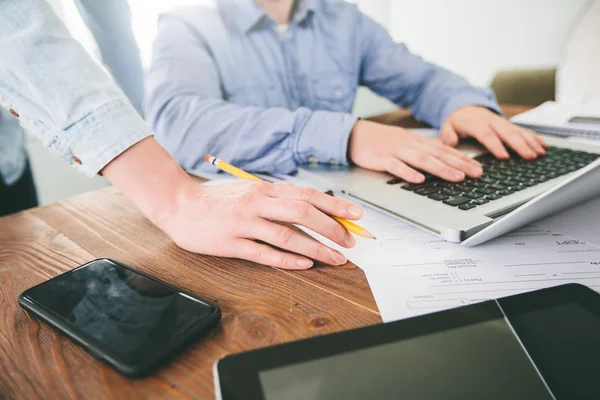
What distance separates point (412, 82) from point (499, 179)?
0.49m

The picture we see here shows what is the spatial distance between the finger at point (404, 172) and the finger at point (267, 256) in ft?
0.62

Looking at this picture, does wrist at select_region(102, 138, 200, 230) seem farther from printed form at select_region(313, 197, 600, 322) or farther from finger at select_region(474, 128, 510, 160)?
finger at select_region(474, 128, 510, 160)

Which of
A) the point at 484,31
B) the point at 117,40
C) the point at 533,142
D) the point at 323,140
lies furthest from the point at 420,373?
the point at 484,31

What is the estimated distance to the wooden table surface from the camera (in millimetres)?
211

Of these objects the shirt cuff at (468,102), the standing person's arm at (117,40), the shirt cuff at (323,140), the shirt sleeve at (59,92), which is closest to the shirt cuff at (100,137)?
the shirt sleeve at (59,92)

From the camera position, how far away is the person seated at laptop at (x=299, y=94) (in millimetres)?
516

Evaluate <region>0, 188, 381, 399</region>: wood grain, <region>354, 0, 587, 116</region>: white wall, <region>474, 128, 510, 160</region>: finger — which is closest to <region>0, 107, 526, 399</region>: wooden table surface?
<region>0, 188, 381, 399</region>: wood grain

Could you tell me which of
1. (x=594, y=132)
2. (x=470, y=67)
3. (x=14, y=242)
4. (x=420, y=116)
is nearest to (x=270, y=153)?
(x=14, y=242)

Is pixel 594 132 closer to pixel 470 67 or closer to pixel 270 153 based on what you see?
pixel 270 153

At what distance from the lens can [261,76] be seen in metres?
0.79

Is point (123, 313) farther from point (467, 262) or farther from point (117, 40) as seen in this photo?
point (117, 40)

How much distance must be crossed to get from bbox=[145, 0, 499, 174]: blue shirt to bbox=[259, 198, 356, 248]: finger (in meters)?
0.20

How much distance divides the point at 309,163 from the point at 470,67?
1555mm

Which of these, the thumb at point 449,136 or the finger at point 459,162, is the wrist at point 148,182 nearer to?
the finger at point 459,162
